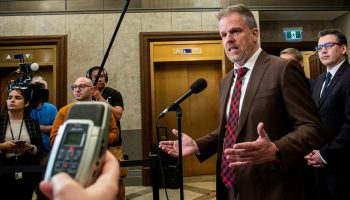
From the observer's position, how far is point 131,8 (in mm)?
5535

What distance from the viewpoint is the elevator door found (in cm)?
574

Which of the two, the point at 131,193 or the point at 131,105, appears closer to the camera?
the point at 131,193

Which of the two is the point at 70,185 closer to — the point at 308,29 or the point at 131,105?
the point at 131,105

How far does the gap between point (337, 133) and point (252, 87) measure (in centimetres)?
120

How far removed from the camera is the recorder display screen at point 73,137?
64 centimetres

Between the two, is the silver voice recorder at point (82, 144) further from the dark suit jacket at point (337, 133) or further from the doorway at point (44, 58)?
the doorway at point (44, 58)

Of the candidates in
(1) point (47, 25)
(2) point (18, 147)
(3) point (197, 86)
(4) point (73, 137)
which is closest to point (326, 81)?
(3) point (197, 86)

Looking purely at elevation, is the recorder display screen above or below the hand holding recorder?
above

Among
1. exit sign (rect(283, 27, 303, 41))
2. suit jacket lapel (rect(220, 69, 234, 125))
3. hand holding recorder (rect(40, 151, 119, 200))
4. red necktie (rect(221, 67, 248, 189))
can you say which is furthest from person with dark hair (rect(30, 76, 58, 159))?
exit sign (rect(283, 27, 303, 41))

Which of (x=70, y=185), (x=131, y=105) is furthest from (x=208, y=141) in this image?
(x=131, y=105)

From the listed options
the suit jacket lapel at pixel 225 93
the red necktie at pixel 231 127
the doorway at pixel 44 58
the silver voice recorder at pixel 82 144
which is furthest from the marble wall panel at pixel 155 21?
the silver voice recorder at pixel 82 144

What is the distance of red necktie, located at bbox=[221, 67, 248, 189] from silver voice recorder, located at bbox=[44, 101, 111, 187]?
0.95m

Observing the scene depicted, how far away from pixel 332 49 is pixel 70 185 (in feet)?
8.30

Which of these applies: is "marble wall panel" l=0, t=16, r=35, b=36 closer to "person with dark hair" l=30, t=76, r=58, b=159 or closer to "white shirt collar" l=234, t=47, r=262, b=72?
"person with dark hair" l=30, t=76, r=58, b=159
